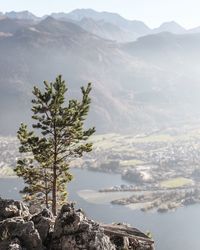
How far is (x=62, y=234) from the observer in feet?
84.2

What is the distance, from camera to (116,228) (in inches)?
1183

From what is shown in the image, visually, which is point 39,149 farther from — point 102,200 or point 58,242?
point 102,200

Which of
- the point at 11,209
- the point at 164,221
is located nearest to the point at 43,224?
the point at 11,209

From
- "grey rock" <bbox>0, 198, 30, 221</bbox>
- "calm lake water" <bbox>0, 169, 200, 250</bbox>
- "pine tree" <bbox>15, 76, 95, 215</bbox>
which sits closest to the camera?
"grey rock" <bbox>0, 198, 30, 221</bbox>

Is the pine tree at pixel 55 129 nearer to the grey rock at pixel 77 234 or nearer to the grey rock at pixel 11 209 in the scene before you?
the grey rock at pixel 11 209

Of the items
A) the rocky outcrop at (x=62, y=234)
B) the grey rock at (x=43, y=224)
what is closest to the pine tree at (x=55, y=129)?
the grey rock at (x=43, y=224)

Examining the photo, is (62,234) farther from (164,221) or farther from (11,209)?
(164,221)

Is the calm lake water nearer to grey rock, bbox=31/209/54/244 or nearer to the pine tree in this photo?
the pine tree

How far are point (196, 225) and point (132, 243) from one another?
138m

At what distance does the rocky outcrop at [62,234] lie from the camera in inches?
982

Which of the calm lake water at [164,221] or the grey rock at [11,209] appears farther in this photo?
the calm lake water at [164,221]

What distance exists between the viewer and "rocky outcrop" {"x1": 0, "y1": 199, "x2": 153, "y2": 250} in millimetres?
24953

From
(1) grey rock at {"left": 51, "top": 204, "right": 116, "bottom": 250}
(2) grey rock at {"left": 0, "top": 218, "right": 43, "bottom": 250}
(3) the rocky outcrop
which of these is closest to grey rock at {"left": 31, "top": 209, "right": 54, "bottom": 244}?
(3) the rocky outcrop

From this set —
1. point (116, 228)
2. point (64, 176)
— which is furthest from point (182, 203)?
point (116, 228)
